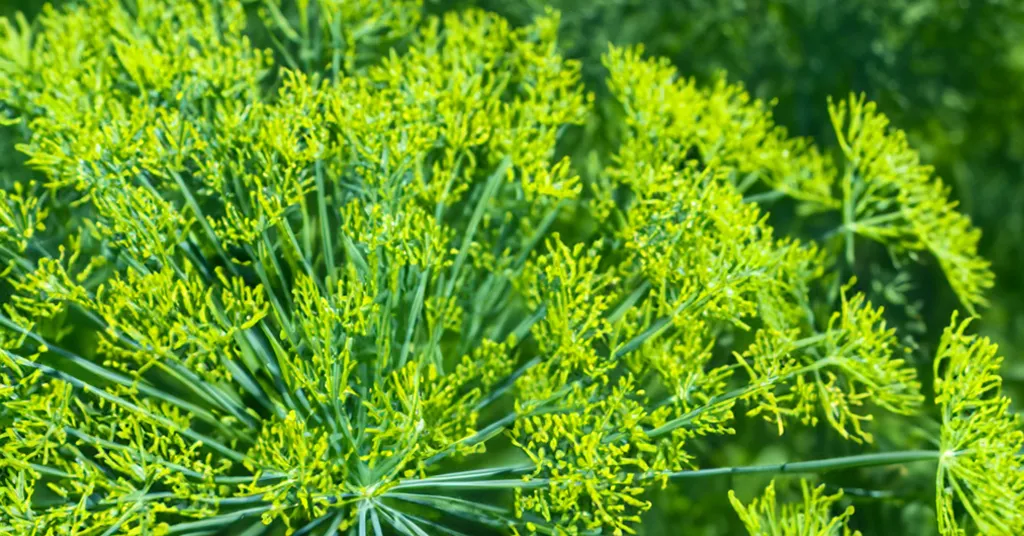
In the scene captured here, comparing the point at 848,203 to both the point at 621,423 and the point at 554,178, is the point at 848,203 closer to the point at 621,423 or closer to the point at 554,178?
the point at 554,178

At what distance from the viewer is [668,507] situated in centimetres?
388

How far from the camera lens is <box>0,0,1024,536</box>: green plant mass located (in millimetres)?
2301

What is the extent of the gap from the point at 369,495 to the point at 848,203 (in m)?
1.78

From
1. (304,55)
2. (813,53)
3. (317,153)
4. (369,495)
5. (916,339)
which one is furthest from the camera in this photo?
(813,53)

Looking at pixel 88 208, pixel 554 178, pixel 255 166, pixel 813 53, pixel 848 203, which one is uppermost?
pixel 813 53

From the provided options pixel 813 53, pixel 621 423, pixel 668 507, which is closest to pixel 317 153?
pixel 621 423

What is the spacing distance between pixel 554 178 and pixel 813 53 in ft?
7.11

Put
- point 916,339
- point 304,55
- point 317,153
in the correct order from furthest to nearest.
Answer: point 916,339 → point 304,55 → point 317,153

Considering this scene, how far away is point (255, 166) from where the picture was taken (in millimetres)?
2471

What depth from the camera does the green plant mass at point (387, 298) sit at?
2.30 meters

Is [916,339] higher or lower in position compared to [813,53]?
lower

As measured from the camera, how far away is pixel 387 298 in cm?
242

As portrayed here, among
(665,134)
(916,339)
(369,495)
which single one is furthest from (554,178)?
(916,339)

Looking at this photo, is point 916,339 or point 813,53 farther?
point 813,53
